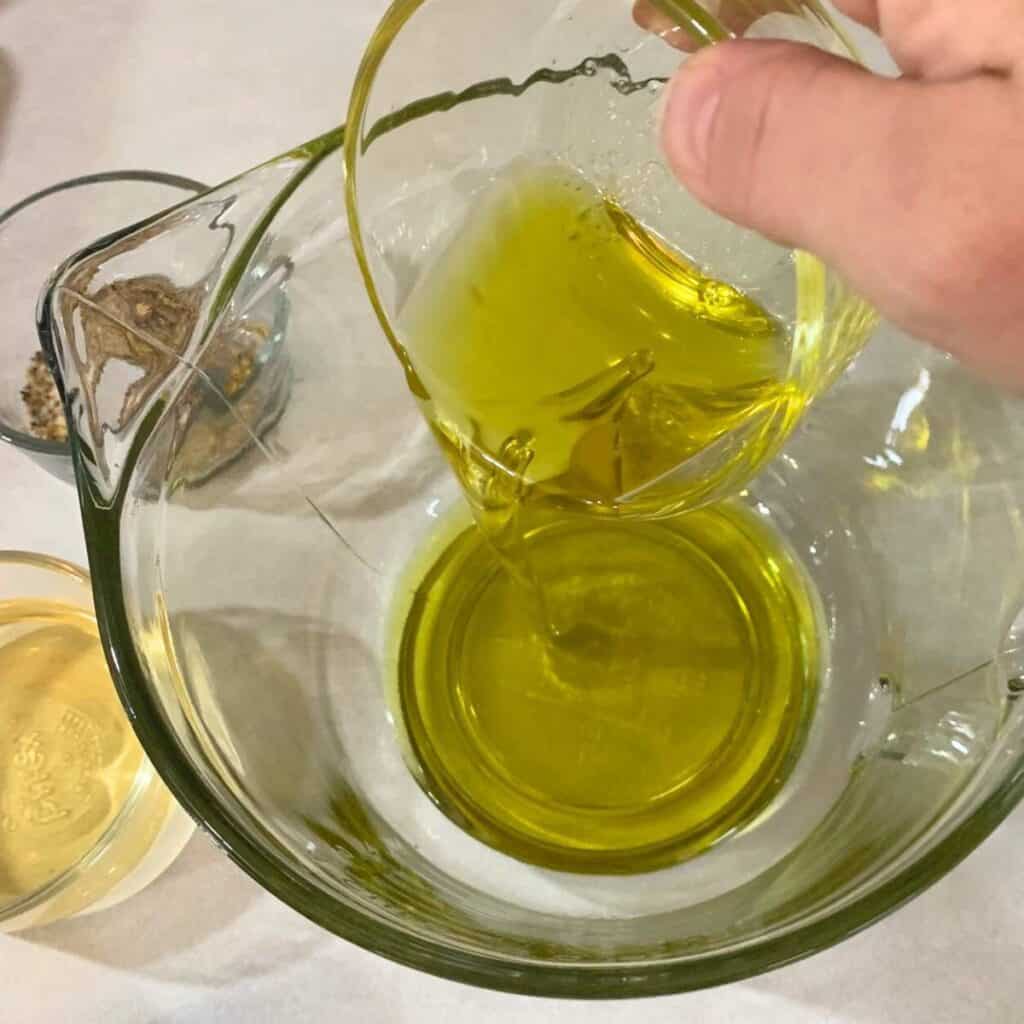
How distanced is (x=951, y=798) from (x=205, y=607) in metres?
0.43

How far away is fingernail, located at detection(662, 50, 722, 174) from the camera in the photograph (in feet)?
1.60

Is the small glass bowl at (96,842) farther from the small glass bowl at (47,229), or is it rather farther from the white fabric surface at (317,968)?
the small glass bowl at (47,229)

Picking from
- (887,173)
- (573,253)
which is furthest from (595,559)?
(887,173)

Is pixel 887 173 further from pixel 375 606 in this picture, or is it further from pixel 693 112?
pixel 375 606

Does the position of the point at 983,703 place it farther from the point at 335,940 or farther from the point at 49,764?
the point at 49,764

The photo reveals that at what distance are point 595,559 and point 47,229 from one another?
1.81 ft

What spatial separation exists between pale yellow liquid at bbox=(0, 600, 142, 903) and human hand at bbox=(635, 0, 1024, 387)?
58 cm

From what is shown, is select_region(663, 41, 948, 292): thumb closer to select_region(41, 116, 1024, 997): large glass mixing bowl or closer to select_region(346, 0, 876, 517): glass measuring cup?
select_region(346, 0, 876, 517): glass measuring cup

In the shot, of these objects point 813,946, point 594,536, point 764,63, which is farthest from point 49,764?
point 764,63

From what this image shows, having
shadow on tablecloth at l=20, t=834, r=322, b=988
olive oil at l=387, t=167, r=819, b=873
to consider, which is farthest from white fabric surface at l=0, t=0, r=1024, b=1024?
olive oil at l=387, t=167, r=819, b=873

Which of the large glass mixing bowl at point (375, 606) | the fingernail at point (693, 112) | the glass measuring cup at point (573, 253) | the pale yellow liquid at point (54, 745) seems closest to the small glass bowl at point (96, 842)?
the pale yellow liquid at point (54, 745)

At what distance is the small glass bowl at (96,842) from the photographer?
725 millimetres

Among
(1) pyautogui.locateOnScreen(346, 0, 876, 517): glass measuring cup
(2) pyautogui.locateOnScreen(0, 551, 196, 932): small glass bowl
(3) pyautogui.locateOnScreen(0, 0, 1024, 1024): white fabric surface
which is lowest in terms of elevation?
(3) pyautogui.locateOnScreen(0, 0, 1024, 1024): white fabric surface

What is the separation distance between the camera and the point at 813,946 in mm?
522
